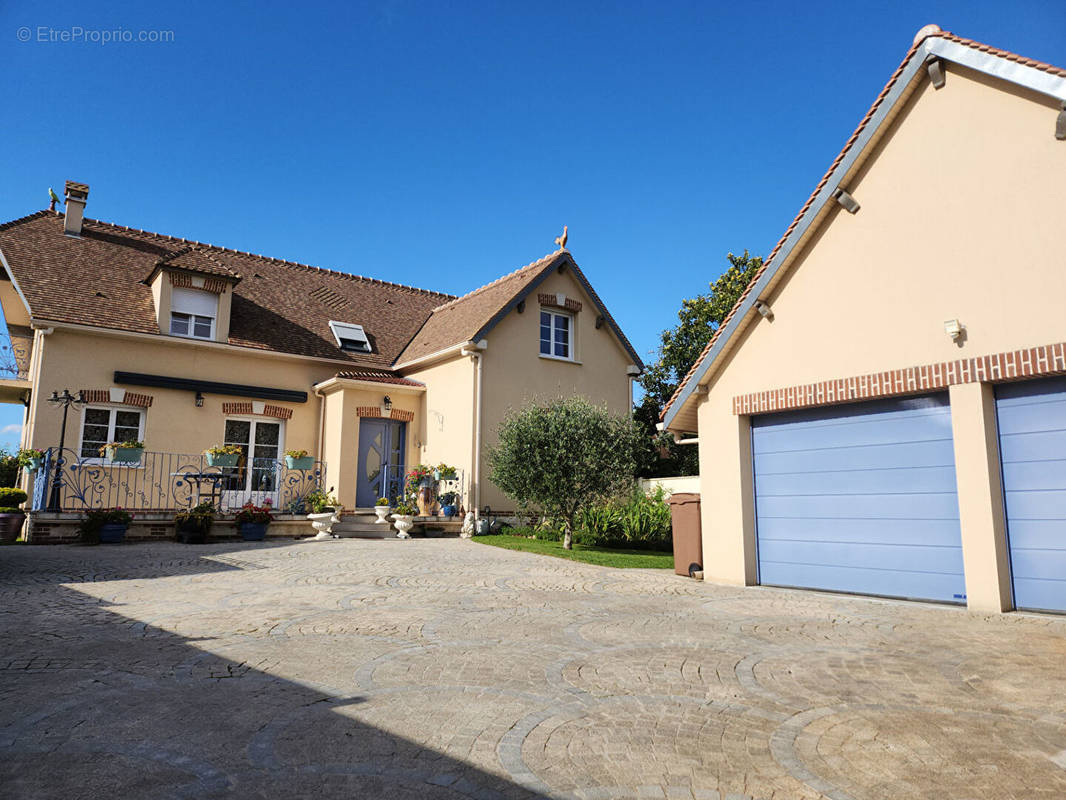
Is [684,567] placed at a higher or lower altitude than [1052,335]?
lower

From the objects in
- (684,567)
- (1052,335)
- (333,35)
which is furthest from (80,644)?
(333,35)

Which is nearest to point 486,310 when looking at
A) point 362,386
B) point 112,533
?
point 362,386

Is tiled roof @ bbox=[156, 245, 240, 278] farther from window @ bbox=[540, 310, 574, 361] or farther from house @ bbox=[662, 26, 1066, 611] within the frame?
house @ bbox=[662, 26, 1066, 611]

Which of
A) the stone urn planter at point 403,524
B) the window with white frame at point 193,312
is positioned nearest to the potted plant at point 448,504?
the stone urn planter at point 403,524

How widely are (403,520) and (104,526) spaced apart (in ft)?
19.7

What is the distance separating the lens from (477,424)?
17.1m

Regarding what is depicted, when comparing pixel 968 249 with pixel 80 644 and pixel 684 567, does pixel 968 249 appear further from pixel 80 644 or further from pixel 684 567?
pixel 80 644

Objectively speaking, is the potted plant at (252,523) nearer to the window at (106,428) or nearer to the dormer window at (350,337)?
the window at (106,428)

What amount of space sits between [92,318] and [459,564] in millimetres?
11044

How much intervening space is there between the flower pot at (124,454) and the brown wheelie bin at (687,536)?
11.2m

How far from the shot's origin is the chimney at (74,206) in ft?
57.6

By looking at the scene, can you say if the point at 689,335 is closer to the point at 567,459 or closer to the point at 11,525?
the point at 567,459

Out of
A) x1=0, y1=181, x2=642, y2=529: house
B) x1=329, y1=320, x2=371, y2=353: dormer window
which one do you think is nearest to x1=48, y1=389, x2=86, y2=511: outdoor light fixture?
x1=0, y1=181, x2=642, y2=529: house

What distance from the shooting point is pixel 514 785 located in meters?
2.95
